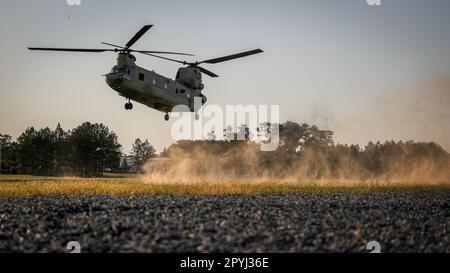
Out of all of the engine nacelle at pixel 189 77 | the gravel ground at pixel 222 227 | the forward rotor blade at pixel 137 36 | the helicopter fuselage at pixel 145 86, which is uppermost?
the forward rotor blade at pixel 137 36

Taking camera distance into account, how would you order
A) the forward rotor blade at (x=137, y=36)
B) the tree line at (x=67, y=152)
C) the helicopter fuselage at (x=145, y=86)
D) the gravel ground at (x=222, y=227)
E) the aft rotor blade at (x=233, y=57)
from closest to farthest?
1. the gravel ground at (x=222, y=227)
2. the forward rotor blade at (x=137, y=36)
3. the aft rotor blade at (x=233, y=57)
4. the helicopter fuselage at (x=145, y=86)
5. the tree line at (x=67, y=152)

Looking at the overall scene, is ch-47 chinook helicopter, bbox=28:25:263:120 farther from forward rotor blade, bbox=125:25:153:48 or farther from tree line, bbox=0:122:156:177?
tree line, bbox=0:122:156:177

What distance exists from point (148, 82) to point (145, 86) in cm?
54

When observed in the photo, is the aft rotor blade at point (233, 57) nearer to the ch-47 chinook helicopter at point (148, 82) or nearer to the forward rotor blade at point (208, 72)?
the ch-47 chinook helicopter at point (148, 82)

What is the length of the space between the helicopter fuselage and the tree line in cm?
9744

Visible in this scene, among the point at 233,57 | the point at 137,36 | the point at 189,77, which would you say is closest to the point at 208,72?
the point at 189,77

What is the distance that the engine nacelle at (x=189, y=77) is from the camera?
49.4 m

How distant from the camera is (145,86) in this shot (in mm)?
41969

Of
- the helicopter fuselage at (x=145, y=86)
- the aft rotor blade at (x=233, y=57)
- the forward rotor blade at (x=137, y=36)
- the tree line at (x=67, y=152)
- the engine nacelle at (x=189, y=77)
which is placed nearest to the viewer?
the forward rotor blade at (x=137, y=36)

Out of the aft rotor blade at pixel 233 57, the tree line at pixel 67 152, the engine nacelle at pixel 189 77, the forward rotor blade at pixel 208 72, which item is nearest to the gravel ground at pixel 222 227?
the aft rotor blade at pixel 233 57

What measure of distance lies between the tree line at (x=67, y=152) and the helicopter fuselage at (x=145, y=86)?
97441 mm

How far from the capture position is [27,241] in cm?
1795
